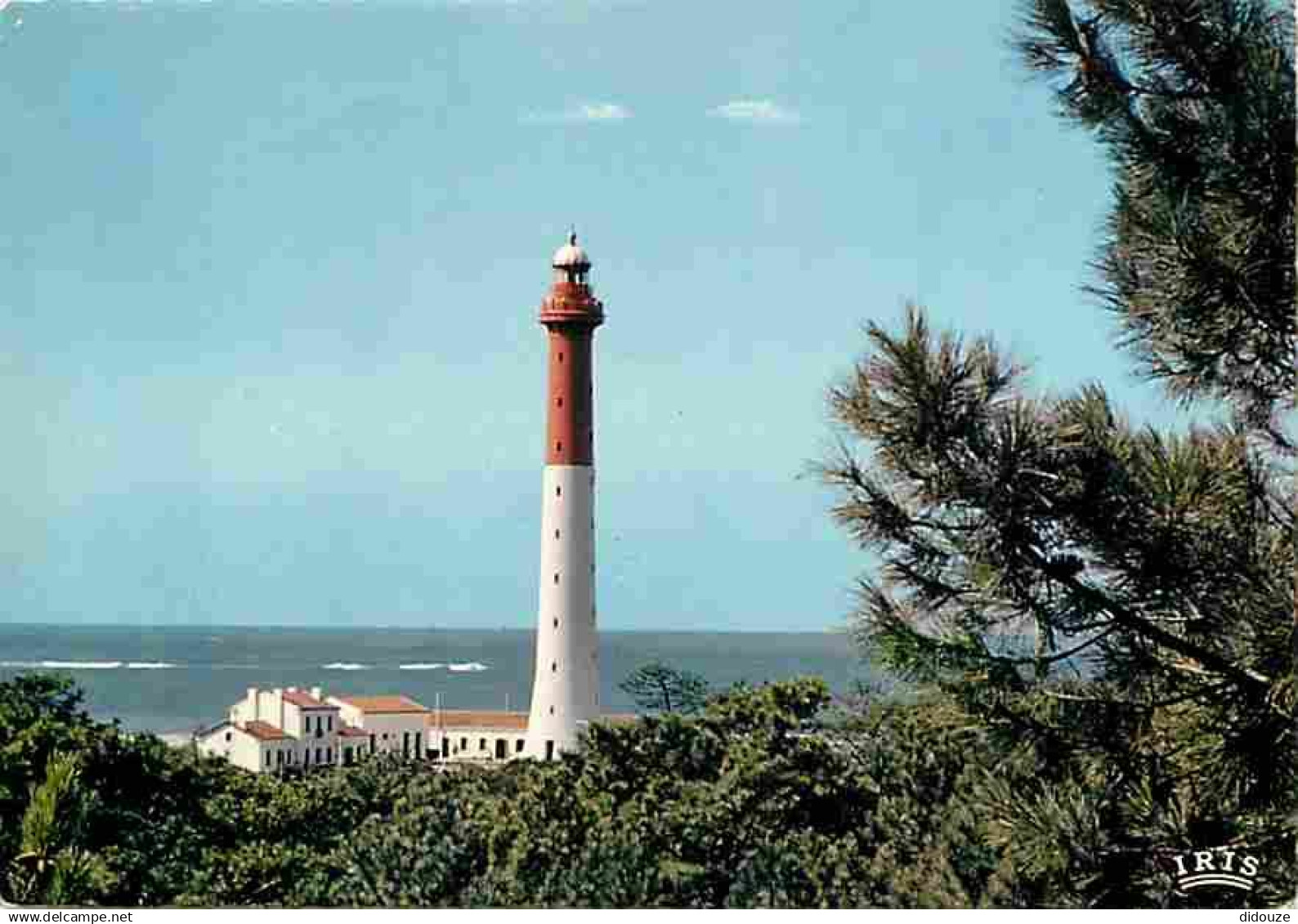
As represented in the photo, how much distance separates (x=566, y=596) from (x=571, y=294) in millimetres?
515

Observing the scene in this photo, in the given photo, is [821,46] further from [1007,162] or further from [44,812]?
[44,812]

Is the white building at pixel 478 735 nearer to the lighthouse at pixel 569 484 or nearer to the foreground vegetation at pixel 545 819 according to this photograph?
the foreground vegetation at pixel 545 819

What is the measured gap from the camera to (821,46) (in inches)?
126

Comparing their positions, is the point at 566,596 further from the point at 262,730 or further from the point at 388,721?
the point at 262,730

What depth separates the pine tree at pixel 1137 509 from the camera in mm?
2818

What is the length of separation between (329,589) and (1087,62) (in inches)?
58.8

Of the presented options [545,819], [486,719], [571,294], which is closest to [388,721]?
[486,719]

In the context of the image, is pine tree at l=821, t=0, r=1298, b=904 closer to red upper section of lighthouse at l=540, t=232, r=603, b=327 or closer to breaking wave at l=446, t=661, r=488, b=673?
red upper section of lighthouse at l=540, t=232, r=603, b=327

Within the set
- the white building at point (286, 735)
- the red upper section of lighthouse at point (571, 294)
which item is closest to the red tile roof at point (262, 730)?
the white building at point (286, 735)

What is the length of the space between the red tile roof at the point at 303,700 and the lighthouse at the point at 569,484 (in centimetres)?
38

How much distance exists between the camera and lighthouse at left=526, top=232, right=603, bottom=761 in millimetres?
3354

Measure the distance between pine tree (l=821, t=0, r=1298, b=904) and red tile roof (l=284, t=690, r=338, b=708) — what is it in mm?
1007

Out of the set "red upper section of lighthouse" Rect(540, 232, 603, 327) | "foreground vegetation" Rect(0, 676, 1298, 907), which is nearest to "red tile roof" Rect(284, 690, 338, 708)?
"foreground vegetation" Rect(0, 676, 1298, 907)

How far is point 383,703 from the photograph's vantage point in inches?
137
